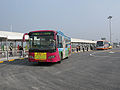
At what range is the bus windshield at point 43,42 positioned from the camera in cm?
1141

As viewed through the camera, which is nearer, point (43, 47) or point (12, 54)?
point (43, 47)

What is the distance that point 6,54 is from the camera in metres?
16.1

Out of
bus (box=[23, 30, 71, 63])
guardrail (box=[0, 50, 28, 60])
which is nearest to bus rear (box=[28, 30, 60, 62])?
bus (box=[23, 30, 71, 63])

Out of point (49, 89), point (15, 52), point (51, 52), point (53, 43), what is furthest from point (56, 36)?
point (15, 52)

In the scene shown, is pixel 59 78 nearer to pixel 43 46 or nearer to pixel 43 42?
pixel 43 46

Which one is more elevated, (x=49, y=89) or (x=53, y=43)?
(x=53, y=43)

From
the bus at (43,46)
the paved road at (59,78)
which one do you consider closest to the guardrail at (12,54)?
the bus at (43,46)

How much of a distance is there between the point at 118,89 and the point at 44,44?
7284 mm

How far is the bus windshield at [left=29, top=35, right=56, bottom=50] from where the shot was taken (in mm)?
11414

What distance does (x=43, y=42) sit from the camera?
37.8 ft

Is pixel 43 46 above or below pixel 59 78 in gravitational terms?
above

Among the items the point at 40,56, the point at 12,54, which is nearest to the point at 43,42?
the point at 40,56

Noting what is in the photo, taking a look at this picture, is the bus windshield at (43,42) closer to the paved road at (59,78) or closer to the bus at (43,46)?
the bus at (43,46)

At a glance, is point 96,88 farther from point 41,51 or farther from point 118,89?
point 41,51
